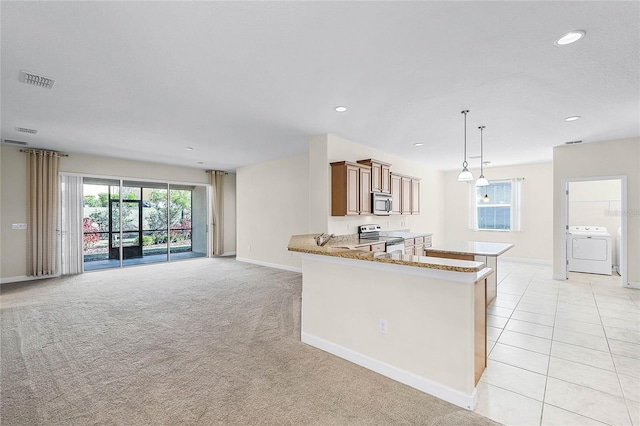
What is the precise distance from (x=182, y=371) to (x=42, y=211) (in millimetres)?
5838

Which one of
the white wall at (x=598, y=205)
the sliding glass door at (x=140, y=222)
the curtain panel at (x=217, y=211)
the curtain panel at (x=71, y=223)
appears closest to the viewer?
the curtain panel at (x=71, y=223)

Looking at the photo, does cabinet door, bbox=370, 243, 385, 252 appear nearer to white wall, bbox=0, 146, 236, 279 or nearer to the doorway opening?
the doorway opening

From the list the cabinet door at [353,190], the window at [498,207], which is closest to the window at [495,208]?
the window at [498,207]

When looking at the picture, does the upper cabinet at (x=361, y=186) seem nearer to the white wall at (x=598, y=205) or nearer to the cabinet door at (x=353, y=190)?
the cabinet door at (x=353, y=190)

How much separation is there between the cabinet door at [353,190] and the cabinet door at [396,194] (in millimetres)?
1393

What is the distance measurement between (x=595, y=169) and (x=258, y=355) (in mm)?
6766

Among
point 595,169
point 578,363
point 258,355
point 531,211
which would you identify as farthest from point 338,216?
point 531,211

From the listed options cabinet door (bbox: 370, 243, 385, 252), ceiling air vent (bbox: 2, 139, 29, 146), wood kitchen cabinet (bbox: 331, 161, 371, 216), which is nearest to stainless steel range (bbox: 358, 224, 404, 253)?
cabinet door (bbox: 370, 243, 385, 252)

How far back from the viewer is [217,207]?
8594 mm

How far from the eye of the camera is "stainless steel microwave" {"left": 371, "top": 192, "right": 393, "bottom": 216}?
5.16 metres

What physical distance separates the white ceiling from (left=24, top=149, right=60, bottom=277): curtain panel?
1126mm

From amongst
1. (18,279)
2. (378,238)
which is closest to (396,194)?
(378,238)

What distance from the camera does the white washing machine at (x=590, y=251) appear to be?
5.89 m

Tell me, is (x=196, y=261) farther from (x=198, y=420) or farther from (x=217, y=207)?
(x=198, y=420)
